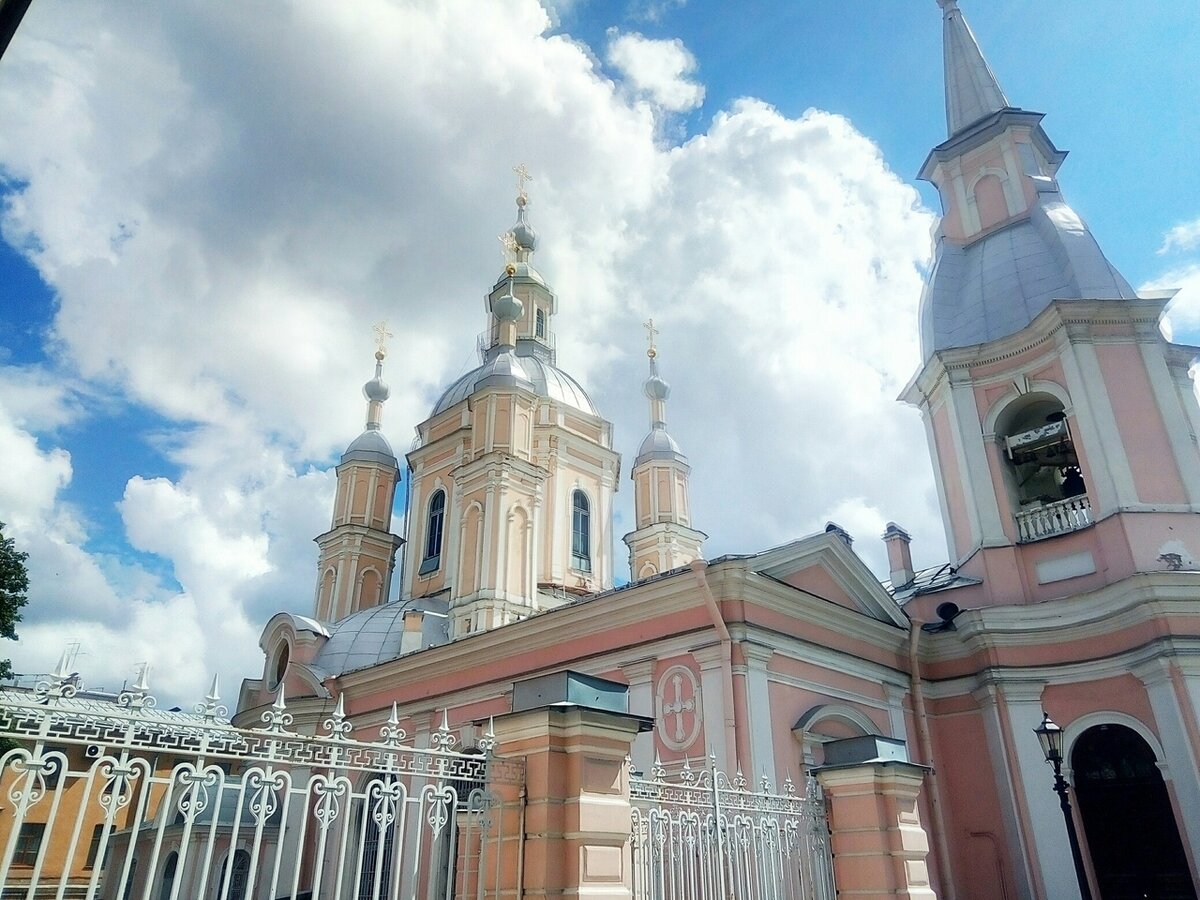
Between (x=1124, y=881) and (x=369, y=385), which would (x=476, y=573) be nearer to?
(x=369, y=385)

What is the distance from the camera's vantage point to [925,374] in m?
17.2

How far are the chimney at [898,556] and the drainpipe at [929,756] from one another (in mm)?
3479

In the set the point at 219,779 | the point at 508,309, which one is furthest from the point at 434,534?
the point at 219,779

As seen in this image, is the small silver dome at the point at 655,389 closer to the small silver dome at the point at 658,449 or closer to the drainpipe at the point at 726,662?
the small silver dome at the point at 658,449

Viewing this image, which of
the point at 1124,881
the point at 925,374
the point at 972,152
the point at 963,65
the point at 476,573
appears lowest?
the point at 1124,881

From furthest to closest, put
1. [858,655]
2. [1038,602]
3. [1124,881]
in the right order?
[1038,602]
[858,655]
[1124,881]

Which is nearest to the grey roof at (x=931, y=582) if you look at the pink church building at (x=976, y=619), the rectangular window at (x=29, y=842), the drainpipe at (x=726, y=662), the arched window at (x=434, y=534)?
the pink church building at (x=976, y=619)

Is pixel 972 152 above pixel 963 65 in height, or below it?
below

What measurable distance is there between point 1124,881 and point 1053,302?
9.30m

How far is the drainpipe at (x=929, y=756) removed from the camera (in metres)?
12.7

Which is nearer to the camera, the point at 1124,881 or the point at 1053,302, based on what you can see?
the point at 1124,881

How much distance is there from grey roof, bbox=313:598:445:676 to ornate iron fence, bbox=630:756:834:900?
39.7 ft

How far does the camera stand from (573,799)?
5516 millimetres

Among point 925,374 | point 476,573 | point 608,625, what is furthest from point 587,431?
point 608,625
